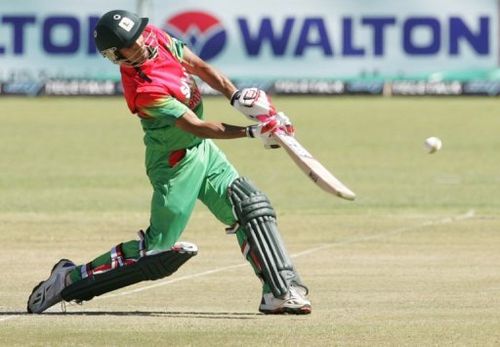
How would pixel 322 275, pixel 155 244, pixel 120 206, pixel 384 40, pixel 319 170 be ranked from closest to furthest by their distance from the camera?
1. pixel 319 170
2. pixel 155 244
3. pixel 322 275
4. pixel 120 206
5. pixel 384 40

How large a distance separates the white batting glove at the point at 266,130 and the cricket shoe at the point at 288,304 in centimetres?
92

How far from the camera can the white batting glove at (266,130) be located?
8.59 meters

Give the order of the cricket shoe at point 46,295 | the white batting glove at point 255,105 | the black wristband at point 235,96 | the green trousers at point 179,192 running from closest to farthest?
the white batting glove at point 255,105 < the black wristband at point 235,96 < the green trousers at point 179,192 < the cricket shoe at point 46,295

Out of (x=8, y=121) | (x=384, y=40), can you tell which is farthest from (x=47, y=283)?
(x=384, y=40)

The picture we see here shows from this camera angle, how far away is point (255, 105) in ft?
28.6

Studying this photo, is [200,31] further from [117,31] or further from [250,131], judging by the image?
[250,131]

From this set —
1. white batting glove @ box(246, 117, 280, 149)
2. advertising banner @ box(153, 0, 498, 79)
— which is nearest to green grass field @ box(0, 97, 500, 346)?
white batting glove @ box(246, 117, 280, 149)

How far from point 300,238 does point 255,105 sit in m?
5.02

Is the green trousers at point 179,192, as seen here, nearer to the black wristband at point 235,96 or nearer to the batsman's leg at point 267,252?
the batsman's leg at point 267,252

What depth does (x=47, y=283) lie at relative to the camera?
925 cm

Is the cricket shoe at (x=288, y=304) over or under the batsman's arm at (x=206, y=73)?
under

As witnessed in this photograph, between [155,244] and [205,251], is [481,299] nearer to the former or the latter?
[155,244]

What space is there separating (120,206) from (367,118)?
49.3 ft

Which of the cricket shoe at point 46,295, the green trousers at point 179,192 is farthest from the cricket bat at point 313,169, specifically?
the cricket shoe at point 46,295
